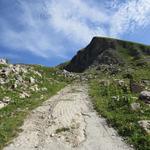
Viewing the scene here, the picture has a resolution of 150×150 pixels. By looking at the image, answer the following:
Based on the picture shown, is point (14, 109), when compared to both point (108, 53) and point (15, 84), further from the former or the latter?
point (108, 53)

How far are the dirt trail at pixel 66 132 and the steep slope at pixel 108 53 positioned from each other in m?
85.3

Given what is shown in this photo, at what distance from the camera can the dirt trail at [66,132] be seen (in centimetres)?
1666

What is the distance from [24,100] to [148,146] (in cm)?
1632

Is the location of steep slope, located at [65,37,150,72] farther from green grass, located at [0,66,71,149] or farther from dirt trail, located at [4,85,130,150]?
dirt trail, located at [4,85,130,150]

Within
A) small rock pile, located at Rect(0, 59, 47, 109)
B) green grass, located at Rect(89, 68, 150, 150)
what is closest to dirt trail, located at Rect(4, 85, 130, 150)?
green grass, located at Rect(89, 68, 150, 150)

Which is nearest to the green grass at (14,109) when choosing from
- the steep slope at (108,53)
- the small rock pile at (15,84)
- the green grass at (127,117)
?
the small rock pile at (15,84)

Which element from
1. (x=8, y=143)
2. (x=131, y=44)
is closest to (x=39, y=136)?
(x=8, y=143)

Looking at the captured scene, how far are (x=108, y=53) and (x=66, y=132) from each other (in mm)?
108993

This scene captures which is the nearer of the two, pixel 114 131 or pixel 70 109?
pixel 114 131

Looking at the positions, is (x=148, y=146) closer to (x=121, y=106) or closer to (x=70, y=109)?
(x=121, y=106)

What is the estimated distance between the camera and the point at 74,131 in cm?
1909

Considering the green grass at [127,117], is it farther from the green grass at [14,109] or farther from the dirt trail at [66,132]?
the green grass at [14,109]

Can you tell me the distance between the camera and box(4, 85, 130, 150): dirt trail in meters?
16.7

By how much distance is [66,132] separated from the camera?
1895cm
